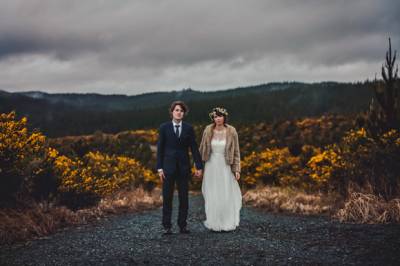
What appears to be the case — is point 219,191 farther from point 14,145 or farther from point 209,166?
point 14,145

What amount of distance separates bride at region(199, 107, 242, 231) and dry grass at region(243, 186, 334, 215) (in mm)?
2689

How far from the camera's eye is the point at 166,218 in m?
6.86

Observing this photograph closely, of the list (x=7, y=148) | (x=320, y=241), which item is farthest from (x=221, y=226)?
(x=7, y=148)

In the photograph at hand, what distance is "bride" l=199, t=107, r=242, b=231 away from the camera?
7.30 meters

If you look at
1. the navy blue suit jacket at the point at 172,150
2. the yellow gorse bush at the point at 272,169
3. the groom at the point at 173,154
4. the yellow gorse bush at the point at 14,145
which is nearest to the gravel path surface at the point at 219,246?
the groom at the point at 173,154

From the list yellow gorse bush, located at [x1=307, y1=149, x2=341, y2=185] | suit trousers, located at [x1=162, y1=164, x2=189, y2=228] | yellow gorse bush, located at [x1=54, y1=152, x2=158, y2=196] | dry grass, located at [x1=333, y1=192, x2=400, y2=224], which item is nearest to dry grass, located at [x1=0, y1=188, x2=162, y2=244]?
yellow gorse bush, located at [x1=54, y1=152, x2=158, y2=196]

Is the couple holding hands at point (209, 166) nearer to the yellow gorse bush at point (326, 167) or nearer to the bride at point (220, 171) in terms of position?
the bride at point (220, 171)

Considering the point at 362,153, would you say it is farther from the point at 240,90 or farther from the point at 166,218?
the point at 240,90

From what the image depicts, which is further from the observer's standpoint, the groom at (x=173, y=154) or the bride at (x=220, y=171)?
the bride at (x=220, y=171)

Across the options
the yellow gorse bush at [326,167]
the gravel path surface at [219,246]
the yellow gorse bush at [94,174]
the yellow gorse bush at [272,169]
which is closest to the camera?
the gravel path surface at [219,246]

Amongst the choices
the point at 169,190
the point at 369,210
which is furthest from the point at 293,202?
the point at 169,190

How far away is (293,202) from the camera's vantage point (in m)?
10.2

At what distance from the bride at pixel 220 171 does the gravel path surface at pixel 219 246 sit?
293 millimetres

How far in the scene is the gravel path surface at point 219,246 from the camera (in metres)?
4.98
